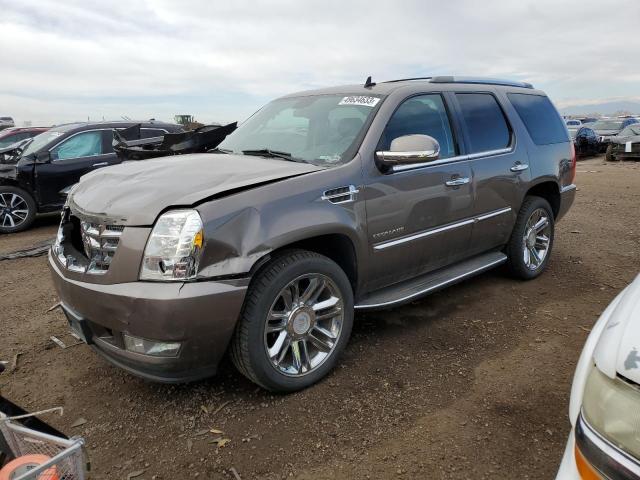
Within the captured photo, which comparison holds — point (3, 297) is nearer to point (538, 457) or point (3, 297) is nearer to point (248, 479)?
point (248, 479)

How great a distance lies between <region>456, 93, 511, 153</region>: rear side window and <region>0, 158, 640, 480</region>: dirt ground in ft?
4.47

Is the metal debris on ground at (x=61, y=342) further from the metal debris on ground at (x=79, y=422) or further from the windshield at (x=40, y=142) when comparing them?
the windshield at (x=40, y=142)

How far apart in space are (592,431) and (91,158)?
27.0 feet

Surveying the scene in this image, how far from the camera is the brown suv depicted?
237 cm

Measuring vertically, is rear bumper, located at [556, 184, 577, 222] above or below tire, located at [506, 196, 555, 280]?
above

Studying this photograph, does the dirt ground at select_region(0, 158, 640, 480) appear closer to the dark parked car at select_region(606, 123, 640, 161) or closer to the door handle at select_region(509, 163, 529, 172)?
the door handle at select_region(509, 163, 529, 172)

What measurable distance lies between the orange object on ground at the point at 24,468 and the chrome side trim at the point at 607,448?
1615 mm

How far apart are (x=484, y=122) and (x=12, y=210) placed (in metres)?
7.13

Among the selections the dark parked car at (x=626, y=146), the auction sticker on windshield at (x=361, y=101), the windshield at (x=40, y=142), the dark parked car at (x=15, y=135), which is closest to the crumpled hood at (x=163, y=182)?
the auction sticker on windshield at (x=361, y=101)

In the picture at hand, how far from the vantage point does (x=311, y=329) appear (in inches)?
114

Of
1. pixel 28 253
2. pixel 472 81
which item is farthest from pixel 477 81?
pixel 28 253

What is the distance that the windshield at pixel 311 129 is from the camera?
319 centimetres

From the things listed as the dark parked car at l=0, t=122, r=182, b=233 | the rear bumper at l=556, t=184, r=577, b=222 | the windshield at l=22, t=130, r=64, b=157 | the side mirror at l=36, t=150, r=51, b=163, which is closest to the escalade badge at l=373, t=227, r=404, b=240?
the rear bumper at l=556, t=184, r=577, b=222

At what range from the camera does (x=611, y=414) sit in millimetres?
1228
